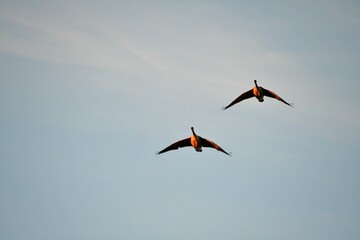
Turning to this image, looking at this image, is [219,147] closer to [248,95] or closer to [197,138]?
[197,138]

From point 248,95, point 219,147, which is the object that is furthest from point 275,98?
point 219,147

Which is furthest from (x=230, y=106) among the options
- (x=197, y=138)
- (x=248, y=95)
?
(x=197, y=138)

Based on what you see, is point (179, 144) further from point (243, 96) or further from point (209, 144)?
point (243, 96)

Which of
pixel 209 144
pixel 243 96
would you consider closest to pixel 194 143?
pixel 209 144

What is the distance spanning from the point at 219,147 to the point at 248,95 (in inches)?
→ 358

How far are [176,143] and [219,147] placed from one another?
5816 millimetres

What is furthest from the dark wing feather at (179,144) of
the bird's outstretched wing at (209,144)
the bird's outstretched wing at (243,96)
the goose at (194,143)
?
the bird's outstretched wing at (243,96)

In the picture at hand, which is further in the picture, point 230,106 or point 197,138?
point 230,106

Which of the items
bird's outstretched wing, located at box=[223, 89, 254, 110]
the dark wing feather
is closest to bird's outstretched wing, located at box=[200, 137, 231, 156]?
the dark wing feather

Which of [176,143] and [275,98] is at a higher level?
[275,98]

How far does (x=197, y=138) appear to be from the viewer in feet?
180

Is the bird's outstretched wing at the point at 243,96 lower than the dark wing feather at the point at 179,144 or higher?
higher

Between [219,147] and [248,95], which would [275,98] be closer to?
[248,95]

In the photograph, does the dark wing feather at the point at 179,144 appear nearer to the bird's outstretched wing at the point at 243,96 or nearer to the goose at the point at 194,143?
the goose at the point at 194,143
